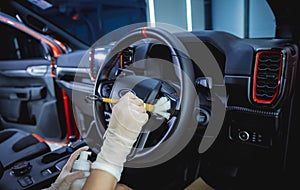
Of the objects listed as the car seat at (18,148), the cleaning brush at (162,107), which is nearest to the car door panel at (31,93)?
the car seat at (18,148)

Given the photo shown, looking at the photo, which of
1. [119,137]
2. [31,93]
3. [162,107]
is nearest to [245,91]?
[162,107]

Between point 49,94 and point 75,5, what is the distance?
2.78 meters

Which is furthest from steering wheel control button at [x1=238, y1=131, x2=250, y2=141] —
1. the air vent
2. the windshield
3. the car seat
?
the car seat

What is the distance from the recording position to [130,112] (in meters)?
0.64

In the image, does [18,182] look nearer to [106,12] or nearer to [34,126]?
[34,126]

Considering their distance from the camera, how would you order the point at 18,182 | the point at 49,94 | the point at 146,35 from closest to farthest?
1. the point at 146,35
2. the point at 18,182
3. the point at 49,94

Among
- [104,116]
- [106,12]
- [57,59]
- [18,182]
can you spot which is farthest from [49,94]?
[106,12]

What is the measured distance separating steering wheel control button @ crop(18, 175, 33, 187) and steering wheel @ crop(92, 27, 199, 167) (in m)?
0.38

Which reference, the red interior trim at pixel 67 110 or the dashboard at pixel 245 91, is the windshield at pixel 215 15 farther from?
the red interior trim at pixel 67 110

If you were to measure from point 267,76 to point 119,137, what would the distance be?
0.49 meters

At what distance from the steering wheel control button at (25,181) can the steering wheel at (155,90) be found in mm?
384

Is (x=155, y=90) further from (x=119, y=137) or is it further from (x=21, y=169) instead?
(x=21, y=169)

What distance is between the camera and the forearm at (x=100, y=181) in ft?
2.01

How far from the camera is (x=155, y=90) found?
80 cm
